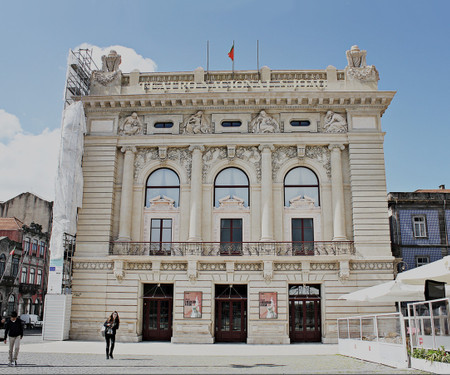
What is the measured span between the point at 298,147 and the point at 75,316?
49.4 ft

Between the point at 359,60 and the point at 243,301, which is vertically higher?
the point at 359,60

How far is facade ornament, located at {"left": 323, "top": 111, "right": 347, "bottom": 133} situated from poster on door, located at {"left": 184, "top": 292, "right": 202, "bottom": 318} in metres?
11.6

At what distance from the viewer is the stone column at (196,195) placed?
25.3m

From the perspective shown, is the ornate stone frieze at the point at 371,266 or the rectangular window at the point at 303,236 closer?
the ornate stone frieze at the point at 371,266

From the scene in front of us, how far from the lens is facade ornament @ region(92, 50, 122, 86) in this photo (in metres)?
27.9

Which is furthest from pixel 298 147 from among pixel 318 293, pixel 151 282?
pixel 151 282

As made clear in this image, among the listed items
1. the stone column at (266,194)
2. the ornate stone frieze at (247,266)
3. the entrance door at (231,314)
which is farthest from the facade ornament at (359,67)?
the entrance door at (231,314)

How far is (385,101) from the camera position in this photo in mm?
26375

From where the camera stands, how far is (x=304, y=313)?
24484mm

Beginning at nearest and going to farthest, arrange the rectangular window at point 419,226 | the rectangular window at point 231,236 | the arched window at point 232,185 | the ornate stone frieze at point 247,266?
the ornate stone frieze at point 247,266 → the rectangular window at point 231,236 → the arched window at point 232,185 → the rectangular window at point 419,226

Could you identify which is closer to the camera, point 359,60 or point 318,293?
point 318,293

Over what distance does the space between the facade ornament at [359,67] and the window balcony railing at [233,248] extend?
9.64 metres

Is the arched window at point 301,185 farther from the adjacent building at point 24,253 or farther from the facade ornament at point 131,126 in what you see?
the adjacent building at point 24,253

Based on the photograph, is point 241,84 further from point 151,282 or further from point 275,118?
point 151,282
